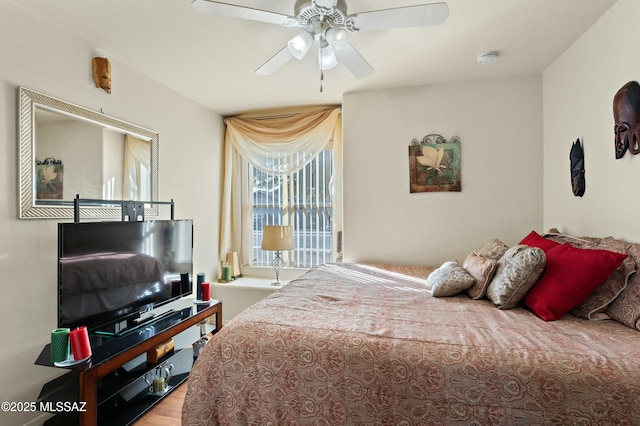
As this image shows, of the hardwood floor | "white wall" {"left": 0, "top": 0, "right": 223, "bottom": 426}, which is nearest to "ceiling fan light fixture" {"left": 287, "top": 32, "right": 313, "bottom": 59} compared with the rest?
"white wall" {"left": 0, "top": 0, "right": 223, "bottom": 426}

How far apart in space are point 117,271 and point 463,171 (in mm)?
2866

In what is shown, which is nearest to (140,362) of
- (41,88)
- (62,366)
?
(62,366)

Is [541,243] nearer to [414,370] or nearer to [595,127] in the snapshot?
[595,127]

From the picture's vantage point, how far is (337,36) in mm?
1629

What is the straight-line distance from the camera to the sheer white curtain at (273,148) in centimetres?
340

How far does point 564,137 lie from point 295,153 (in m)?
2.47

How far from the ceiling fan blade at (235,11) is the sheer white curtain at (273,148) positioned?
1.84 m

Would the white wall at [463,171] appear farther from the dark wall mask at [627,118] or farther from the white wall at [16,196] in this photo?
the white wall at [16,196]

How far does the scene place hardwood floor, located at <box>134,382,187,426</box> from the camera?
5.93 ft

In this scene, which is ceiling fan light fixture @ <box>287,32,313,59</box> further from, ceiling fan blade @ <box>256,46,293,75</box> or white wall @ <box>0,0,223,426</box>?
white wall @ <box>0,0,223,426</box>

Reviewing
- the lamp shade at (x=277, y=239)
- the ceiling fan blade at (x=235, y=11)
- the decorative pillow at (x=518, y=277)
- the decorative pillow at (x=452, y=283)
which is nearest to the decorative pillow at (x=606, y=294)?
the decorative pillow at (x=518, y=277)

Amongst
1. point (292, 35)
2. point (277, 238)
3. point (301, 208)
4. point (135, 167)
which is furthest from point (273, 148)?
point (292, 35)

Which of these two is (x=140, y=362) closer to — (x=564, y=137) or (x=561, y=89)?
(x=564, y=137)

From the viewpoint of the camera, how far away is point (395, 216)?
3.00 metres
